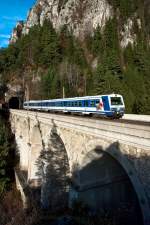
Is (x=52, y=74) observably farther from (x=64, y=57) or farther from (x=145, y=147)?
(x=145, y=147)

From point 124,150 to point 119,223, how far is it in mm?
5105

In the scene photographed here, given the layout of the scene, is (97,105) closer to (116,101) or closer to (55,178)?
(116,101)

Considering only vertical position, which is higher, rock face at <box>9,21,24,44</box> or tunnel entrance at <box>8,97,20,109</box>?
rock face at <box>9,21,24,44</box>

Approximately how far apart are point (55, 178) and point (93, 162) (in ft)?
34.9

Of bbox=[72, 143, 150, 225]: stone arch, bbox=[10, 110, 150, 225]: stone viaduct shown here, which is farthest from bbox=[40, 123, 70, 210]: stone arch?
bbox=[72, 143, 150, 225]: stone arch

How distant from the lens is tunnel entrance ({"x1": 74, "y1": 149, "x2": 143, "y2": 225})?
15273 millimetres

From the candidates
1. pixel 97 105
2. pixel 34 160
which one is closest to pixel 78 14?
pixel 34 160

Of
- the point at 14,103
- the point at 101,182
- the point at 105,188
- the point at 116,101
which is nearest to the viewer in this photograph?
the point at 101,182

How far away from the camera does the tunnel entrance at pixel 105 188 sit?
15273 millimetres

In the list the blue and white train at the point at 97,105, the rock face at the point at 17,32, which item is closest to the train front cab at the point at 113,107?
the blue and white train at the point at 97,105

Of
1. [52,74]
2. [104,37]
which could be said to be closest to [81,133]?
[52,74]

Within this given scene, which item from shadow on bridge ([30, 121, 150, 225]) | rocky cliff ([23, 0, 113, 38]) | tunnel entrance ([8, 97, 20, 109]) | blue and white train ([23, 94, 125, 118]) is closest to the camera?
shadow on bridge ([30, 121, 150, 225])

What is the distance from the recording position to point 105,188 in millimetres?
16328

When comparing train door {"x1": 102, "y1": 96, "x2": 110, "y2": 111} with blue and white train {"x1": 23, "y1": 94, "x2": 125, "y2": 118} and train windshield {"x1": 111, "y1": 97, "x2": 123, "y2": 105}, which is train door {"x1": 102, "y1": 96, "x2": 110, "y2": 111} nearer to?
blue and white train {"x1": 23, "y1": 94, "x2": 125, "y2": 118}
